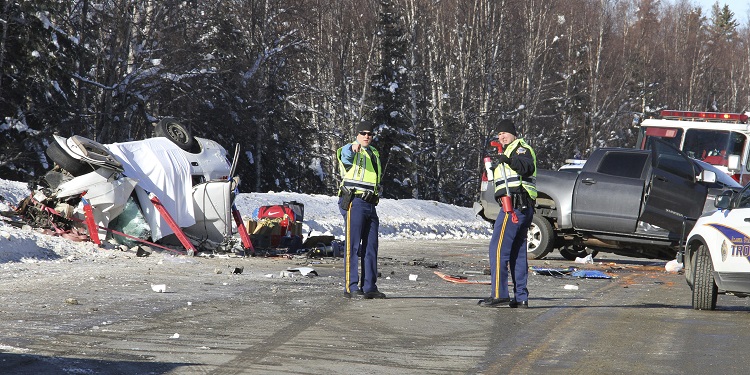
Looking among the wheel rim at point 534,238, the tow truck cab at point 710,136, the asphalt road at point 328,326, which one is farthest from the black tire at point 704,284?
the tow truck cab at point 710,136

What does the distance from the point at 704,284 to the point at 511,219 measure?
2.08m

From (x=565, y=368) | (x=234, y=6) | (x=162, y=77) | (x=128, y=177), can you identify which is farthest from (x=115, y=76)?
(x=565, y=368)

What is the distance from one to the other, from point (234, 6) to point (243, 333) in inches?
1245

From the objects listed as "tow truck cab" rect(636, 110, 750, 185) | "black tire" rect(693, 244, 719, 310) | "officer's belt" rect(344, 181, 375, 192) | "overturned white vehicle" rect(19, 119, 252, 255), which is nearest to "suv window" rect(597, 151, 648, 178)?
"overturned white vehicle" rect(19, 119, 252, 255)

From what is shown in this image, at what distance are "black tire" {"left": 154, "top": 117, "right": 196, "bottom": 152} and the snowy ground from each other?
2559 millimetres

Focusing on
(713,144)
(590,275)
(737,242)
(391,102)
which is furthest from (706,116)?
(391,102)

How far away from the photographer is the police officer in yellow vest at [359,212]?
11164mm

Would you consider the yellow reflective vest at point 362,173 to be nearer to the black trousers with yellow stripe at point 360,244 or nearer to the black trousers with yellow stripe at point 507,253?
the black trousers with yellow stripe at point 360,244

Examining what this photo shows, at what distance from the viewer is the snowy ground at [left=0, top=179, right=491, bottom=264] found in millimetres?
14062

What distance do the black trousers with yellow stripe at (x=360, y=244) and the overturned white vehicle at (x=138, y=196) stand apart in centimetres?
497

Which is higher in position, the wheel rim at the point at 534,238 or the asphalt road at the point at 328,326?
the wheel rim at the point at 534,238

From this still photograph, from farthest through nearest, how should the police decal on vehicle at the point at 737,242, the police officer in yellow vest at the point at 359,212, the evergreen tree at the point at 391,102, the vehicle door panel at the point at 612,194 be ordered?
the evergreen tree at the point at 391,102
the vehicle door panel at the point at 612,194
the police officer in yellow vest at the point at 359,212
the police decal on vehicle at the point at 737,242

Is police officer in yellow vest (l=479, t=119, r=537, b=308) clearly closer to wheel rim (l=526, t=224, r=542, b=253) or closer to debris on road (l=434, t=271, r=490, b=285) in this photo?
debris on road (l=434, t=271, r=490, b=285)

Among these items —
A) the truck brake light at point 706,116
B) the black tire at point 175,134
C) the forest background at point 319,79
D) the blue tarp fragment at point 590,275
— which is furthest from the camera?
the forest background at point 319,79
